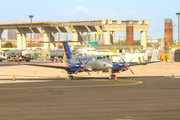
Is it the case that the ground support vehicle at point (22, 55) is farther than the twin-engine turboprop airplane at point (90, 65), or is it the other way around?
the ground support vehicle at point (22, 55)

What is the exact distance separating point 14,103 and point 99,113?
554cm

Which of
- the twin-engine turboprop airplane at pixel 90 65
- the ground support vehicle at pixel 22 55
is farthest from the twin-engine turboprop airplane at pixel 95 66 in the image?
the ground support vehicle at pixel 22 55

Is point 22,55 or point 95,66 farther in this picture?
point 22,55

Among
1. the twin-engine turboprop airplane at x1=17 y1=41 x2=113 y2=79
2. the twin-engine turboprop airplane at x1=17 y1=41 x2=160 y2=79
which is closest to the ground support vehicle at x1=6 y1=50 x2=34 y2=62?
the twin-engine turboprop airplane at x1=17 y1=41 x2=113 y2=79

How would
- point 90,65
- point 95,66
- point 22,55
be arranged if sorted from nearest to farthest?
point 95,66 < point 90,65 < point 22,55

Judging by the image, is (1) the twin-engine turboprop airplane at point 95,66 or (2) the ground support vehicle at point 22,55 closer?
(1) the twin-engine turboprop airplane at point 95,66

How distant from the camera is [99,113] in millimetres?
13109

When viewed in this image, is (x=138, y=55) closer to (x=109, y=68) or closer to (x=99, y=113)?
(x=109, y=68)

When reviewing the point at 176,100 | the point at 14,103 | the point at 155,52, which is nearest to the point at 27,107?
the point at 14,103

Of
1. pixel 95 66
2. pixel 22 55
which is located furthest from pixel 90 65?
pixel 22 55

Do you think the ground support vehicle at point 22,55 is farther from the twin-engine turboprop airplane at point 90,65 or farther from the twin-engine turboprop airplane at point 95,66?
the twin-engine turboprop airplane at point 95,66

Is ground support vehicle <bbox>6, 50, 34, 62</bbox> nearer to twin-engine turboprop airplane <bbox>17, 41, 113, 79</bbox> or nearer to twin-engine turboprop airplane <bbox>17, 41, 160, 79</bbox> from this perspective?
twin-engine turboprop airplane <bbox>17, 41, 113, 79</bbox>

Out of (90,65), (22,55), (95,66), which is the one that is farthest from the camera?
(22,55)

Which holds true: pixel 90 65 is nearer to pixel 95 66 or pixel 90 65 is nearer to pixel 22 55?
pixel 95 66
